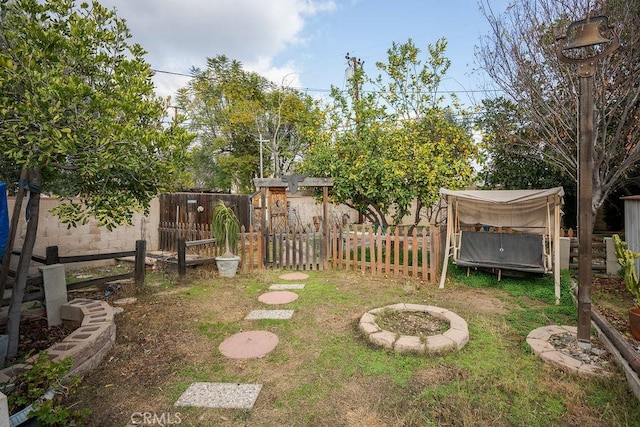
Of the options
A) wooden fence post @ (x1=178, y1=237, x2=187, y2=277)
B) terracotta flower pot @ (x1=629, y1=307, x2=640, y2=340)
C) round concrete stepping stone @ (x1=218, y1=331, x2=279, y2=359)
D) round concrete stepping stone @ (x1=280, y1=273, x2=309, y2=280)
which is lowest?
round concrete stepping stone @ (x1=218, y1=331, x2=279, y2=359)

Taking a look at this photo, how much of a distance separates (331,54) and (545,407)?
15314 millimetres

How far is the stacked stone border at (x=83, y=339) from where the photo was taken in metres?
2.50

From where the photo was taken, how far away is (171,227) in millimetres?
8648

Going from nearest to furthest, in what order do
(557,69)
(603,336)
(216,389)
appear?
(216,389) < (603,336) < (557,69)

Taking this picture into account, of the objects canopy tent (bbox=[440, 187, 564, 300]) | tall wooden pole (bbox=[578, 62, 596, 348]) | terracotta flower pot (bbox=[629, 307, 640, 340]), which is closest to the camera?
tall wooden pole (bbox=[578, 62, 596, 348])

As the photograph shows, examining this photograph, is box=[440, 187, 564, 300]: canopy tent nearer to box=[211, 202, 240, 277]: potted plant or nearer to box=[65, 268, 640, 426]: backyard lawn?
box=[65, 268, 640, 426]: backyard lawn

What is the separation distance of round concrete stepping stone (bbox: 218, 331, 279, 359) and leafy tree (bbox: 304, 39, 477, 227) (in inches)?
171

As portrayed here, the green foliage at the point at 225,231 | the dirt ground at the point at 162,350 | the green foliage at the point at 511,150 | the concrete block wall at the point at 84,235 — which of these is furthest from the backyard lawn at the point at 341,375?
the green foliage at the point at 511,150

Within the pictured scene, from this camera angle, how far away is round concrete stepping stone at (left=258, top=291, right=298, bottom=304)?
16.3 ft

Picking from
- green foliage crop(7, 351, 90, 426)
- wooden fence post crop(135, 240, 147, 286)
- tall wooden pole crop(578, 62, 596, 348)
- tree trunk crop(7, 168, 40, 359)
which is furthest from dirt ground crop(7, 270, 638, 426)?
tree trunk crop(7, 168, 40, 359)

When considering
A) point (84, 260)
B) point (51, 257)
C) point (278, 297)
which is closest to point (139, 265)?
point (84, 260)

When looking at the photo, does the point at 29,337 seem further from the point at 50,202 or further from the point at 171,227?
the point at 171,227

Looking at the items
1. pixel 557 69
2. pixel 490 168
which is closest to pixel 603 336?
pixel 557 69

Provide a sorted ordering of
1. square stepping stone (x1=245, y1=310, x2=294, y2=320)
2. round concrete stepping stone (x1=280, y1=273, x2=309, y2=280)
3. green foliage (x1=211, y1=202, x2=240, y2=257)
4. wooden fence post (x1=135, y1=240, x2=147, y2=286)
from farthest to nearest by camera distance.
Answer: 1. green foliage (x1=211, y1=202, x2=240, y2=257)
2. round concrete stepping stone (x1=280, y1=273, x2=309, y2=280)
3. wooden fence post (x1=135, y1=240, x2=147, y2=286)
4. square stepping stone (x1=245, y1=310, x2=294, y2=320)
